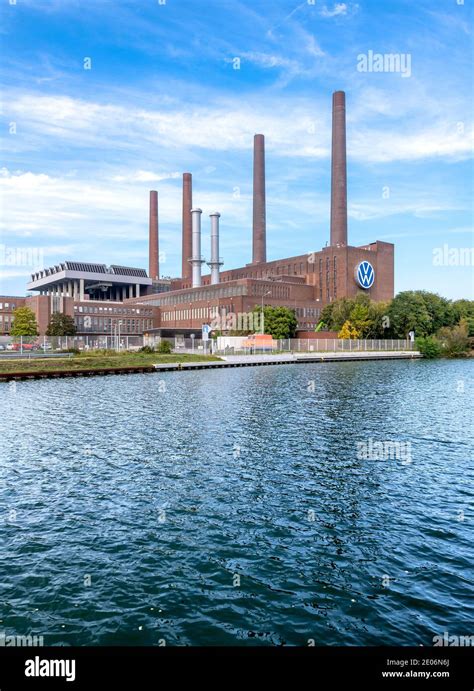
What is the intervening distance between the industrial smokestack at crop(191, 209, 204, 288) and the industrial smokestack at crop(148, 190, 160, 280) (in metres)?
23.4

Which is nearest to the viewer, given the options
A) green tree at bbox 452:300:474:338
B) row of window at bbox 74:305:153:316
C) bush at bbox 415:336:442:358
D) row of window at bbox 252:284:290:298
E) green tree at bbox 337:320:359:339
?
bush at bbox 415:336:442:358

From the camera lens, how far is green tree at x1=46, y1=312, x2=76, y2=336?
12262 cm

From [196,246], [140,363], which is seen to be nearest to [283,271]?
[196,246]

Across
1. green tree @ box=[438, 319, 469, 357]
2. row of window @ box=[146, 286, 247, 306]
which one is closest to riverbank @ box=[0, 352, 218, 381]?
row of window @ box=[146, 286, 247, 306]

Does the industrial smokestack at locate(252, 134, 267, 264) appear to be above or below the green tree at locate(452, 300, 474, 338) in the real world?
above

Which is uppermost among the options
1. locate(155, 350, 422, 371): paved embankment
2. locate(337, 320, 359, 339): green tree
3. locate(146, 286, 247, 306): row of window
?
locate(146, 286, 247, 306): row of window

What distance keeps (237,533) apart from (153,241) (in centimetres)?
17945

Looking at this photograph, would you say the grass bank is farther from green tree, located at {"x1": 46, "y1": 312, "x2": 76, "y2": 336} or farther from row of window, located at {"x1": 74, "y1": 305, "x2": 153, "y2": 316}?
row of window, located at {"x1": 74, "y1": 305, "x2": 153, "y2": 316}

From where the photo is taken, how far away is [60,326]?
124 m

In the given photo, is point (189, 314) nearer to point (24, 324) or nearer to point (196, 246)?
point (196, 246)

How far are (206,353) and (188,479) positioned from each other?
75.6 metres

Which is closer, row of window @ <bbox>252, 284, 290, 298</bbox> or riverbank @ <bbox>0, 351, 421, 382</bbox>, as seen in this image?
riverbank @ <bbox>0, 351, 421, 382</bbox>

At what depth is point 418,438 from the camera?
25516 mm
